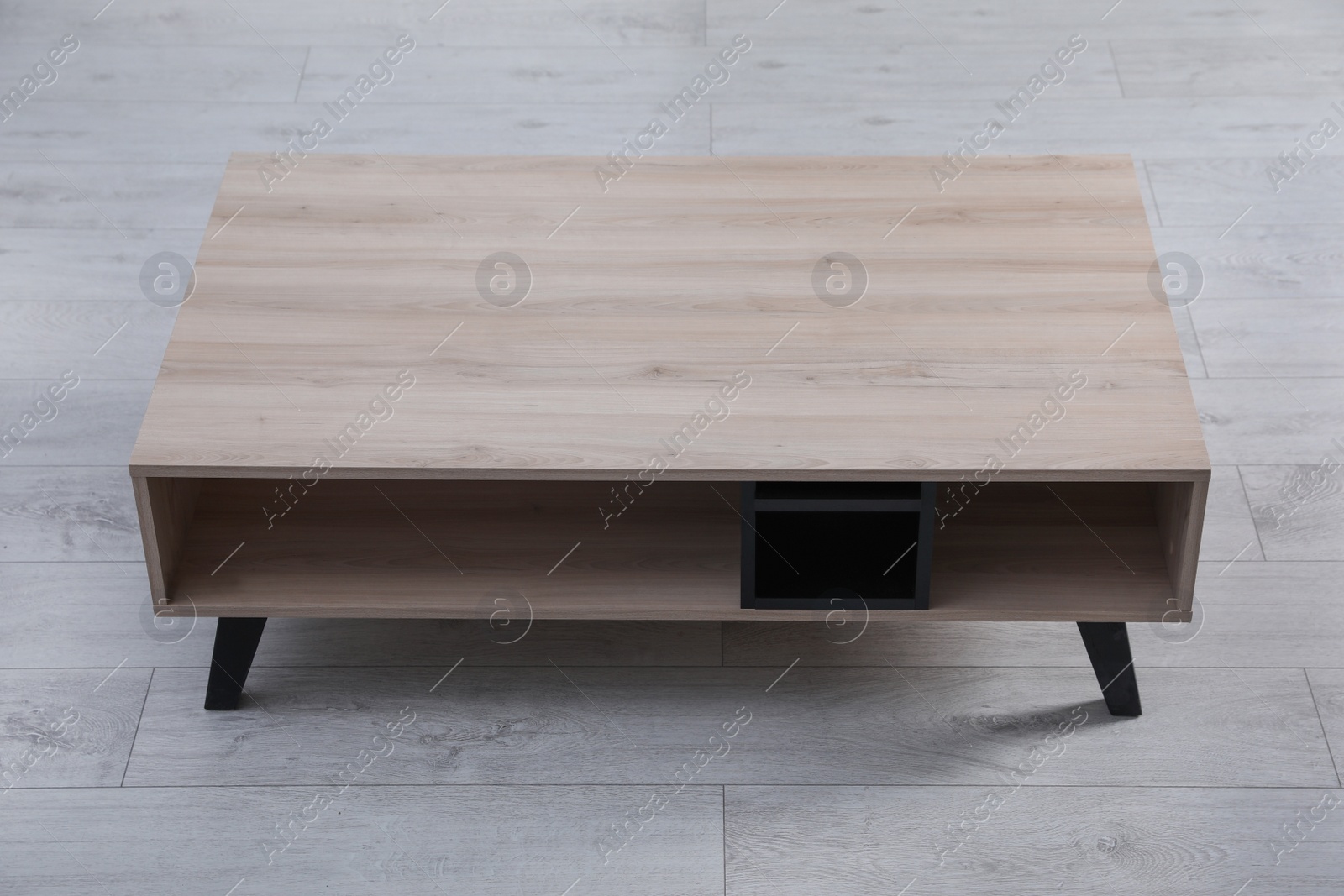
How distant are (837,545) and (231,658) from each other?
0.74 metres

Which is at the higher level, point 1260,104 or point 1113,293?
point 1113,293

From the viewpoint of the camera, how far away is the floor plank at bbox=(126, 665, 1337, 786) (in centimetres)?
170

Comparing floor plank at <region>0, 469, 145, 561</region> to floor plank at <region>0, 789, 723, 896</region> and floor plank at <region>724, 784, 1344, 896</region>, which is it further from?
floor plank at <region>724, 784, 1344, 896</region>

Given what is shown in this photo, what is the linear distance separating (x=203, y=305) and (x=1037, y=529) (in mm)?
1036

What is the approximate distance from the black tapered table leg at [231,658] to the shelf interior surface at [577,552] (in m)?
0.10

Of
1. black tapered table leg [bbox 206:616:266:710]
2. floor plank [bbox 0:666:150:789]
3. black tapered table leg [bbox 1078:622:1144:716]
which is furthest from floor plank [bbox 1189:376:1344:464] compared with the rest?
floor plank [bbox 0:666:150:789]

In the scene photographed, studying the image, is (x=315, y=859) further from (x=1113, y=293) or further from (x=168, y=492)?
(x=1113, y=293)

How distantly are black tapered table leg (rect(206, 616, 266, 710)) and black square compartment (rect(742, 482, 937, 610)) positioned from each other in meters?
0.61

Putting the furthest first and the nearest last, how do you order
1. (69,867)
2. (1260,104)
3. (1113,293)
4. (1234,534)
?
1. (1260,104)
2. (1234,534)
3. (1113,293)
4. (69,867)

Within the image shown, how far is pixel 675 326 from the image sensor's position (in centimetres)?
170

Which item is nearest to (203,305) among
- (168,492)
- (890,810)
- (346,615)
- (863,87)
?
(168,492)

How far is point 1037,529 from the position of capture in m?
1.73

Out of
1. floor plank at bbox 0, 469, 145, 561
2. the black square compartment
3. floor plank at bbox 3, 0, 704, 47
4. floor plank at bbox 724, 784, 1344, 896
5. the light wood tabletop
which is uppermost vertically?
the light wood tabletop

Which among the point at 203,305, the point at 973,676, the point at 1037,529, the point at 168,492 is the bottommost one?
the point at 973,676
